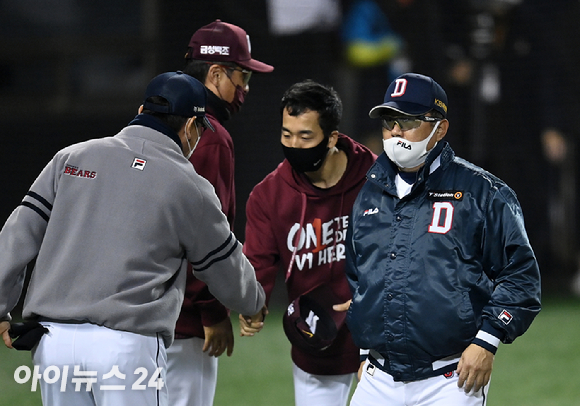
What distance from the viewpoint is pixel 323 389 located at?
13.5ft

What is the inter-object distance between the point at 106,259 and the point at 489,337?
1.45 m

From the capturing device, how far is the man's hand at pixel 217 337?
401 centimetres

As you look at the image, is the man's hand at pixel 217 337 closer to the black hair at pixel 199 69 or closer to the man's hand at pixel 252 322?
the man's hand at pixel 252 322

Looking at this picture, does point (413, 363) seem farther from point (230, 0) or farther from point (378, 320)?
point (230, 0)

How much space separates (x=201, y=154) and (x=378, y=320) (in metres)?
1.25

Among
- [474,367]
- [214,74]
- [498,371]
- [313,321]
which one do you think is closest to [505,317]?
[474,367]

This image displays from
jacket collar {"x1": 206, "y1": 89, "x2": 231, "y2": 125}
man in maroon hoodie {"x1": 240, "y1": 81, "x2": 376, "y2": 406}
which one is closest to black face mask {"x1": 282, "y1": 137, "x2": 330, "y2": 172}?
man in maroon hoodie {"x1": 240, "y1": 81, "x2": 376, "y2": 406}

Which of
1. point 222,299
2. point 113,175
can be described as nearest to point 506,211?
point 222,299

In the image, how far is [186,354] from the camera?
4074 mm

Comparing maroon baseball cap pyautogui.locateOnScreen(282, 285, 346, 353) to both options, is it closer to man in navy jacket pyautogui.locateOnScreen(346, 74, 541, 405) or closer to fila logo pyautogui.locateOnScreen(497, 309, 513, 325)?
man in navy jacket pyautogui.locateOnScreen(346, 74, 541, 405)

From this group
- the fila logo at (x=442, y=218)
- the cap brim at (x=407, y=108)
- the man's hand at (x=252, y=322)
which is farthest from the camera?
the man's hand at (x=252, y=322)

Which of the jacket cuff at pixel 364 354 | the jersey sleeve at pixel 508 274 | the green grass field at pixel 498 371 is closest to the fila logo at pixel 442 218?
the jersey sleeve at pixel 508 274

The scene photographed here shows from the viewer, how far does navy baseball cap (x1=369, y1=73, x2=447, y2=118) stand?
3.36 metres

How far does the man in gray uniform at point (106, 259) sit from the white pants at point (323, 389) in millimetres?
1206
